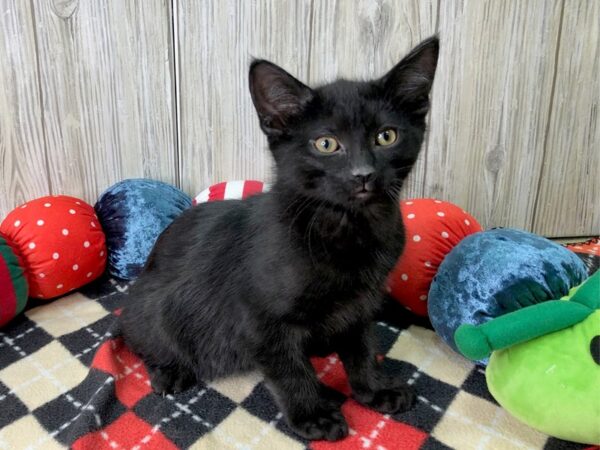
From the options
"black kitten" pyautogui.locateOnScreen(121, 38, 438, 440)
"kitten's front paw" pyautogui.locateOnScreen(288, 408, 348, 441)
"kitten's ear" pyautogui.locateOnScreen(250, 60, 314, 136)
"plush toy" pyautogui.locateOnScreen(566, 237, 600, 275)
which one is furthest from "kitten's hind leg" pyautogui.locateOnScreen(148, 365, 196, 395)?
"plush toy" pyautogui.locateOnScreen(566, 237, 600, 275)

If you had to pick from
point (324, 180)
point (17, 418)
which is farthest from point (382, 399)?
point (17, 418)

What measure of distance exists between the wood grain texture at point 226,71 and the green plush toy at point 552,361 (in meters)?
0.85

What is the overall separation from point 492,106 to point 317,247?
3.31ft

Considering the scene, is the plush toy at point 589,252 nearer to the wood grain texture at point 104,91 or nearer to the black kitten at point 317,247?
the black kitten at point 317,247

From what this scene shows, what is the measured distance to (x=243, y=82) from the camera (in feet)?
4.96

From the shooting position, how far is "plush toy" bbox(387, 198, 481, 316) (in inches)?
46.5

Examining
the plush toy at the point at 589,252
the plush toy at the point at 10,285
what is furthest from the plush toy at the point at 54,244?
the plush toy at the point at 589,252

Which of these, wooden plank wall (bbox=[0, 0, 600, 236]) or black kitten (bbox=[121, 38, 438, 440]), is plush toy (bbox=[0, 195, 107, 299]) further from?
black kitten (bbox=[121, 38, 438, 440])

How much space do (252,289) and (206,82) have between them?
86 centimetres

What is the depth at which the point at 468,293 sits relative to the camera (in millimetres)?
1020

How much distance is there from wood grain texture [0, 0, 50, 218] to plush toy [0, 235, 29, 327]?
337mm

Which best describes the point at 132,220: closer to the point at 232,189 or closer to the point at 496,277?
the point at 232,189

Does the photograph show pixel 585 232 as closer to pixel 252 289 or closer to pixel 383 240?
pixel 383 240

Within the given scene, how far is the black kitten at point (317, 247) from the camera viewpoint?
0.82 metres
